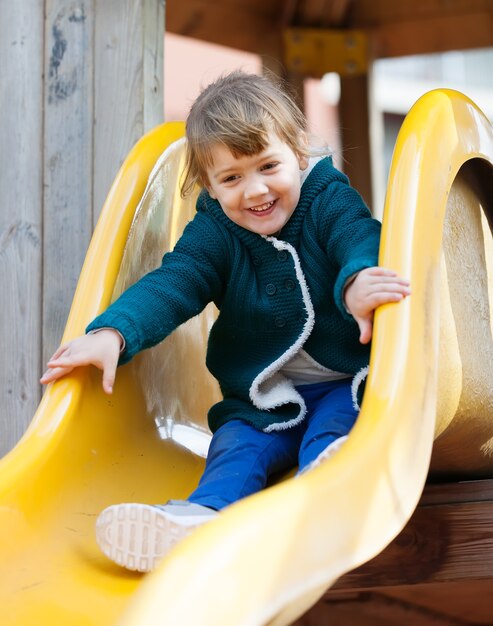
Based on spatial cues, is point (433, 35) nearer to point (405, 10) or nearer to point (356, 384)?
point (405, 10)

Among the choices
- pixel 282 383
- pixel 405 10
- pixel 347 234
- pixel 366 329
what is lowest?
pixel 282 383

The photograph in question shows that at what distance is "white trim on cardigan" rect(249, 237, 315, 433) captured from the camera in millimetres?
1456

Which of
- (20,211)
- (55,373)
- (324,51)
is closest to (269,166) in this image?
(55,373)

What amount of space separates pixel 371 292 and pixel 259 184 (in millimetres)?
277

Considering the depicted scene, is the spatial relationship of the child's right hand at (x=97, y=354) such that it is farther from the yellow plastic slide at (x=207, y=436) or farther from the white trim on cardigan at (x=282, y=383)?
the white trim on cardigan at (x=282, y=383)

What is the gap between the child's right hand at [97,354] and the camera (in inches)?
55.3

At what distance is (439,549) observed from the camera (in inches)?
59.2

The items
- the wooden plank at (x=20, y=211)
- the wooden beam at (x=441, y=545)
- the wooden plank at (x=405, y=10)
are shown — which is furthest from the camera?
the wooden plank at (x=405, y=10)

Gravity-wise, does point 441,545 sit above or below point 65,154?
below

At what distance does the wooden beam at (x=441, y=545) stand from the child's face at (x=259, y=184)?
47 cm

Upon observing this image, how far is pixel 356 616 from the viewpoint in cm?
219

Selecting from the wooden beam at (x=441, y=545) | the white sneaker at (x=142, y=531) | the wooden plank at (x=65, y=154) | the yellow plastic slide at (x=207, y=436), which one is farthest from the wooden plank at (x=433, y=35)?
the white sneaker at (x=142, y=531)

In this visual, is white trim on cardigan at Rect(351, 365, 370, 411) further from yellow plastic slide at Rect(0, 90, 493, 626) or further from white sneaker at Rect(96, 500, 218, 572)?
white sneaker at Rect(96, 500, 218, 572)

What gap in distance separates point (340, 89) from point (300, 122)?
2563mm
